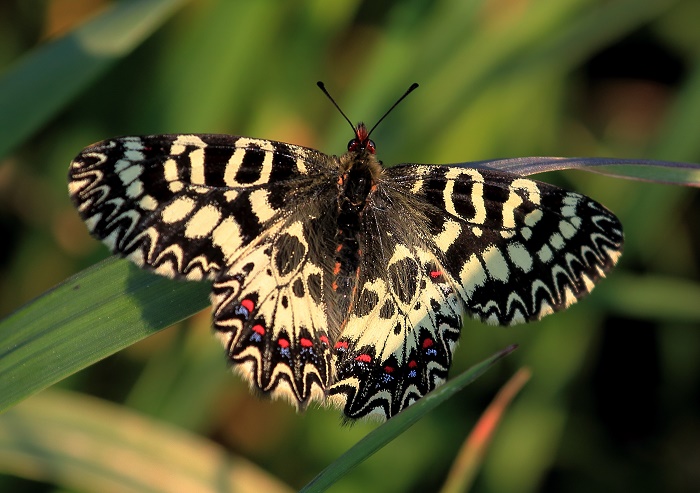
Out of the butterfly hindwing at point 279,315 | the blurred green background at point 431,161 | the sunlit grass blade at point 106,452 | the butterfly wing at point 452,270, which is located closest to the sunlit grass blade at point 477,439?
the butterfly wing at point 452,270

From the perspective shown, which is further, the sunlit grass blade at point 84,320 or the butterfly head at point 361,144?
the butterfly head at point 361,144

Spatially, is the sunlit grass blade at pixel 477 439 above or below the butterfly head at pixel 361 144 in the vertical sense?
below

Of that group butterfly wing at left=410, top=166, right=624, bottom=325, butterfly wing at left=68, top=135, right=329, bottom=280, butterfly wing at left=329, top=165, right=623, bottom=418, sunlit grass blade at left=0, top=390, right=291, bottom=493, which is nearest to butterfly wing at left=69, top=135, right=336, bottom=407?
butterfly wing at left=68, top=135, right=329, bottom=280

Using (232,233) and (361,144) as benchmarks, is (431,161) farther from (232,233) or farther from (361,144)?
(232,233)

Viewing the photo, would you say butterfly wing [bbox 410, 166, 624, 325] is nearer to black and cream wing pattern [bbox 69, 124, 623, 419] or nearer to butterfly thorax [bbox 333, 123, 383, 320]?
black and cream wing pattern [bbox 69, 124, 623, 419]

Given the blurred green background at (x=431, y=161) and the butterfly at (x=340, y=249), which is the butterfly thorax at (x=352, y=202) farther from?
the blurred green background at (x=431, y=161)

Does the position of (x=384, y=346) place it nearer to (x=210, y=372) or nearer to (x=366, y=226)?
(x=366, y=226)


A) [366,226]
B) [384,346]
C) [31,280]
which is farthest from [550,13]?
[31,280]
